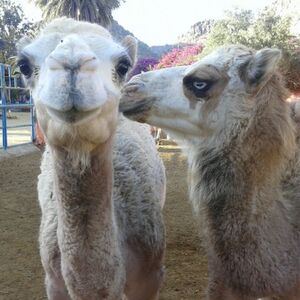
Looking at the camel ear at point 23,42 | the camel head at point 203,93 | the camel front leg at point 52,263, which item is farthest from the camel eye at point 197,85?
the camel front leg at point 52,263

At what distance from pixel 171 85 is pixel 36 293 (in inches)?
93.2

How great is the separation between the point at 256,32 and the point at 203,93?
18.6m

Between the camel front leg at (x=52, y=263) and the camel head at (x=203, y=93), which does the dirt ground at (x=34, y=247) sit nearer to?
the camel front leg at (x=52, y=263)

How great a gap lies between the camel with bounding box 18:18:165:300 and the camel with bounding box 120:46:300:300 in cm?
38

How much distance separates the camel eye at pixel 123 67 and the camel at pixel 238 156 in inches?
8.0

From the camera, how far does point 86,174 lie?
2354mm

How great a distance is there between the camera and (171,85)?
2.73 metres

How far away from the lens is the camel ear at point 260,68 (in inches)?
97.5

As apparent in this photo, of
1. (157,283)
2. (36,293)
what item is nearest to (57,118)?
(157,283)

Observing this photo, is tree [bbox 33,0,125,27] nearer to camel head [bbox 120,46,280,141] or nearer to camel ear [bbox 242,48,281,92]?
camel head [bbox 120,46,280,141]

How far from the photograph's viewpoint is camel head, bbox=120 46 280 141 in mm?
2546

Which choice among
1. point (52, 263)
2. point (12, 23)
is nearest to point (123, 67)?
point (52, 263)

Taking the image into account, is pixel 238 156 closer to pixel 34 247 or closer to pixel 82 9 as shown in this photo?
pixel 34 247

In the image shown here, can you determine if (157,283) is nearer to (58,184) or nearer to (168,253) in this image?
(58,184)
